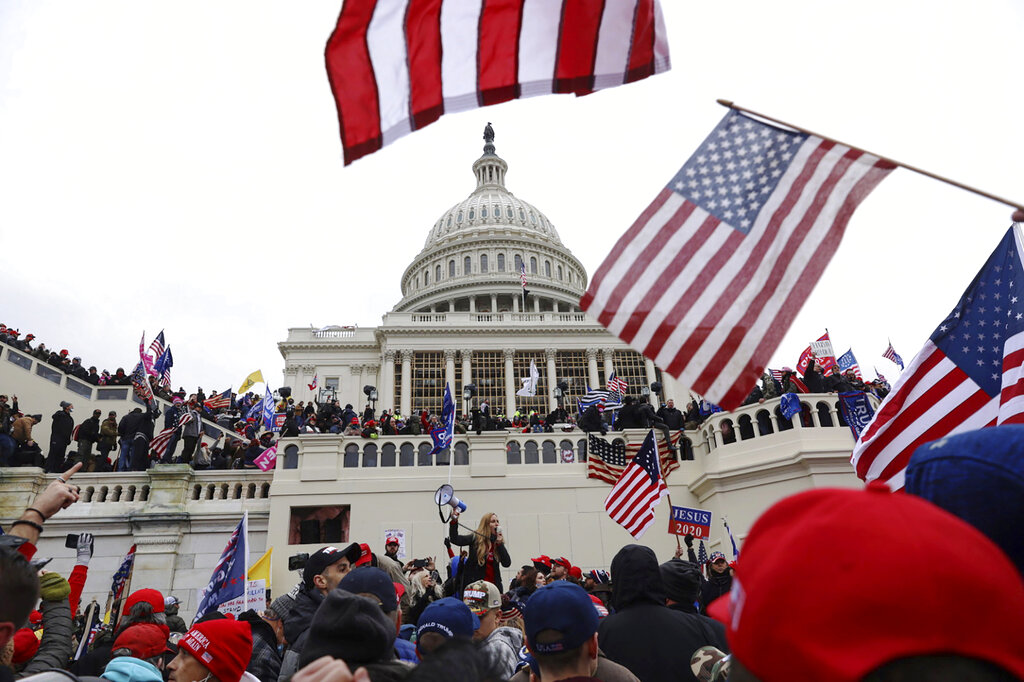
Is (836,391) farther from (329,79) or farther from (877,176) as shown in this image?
(329,79)

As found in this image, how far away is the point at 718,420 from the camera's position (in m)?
17.0

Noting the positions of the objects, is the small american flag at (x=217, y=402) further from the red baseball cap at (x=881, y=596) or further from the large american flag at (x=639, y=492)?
the red baseball cap at (x=881, y=596)

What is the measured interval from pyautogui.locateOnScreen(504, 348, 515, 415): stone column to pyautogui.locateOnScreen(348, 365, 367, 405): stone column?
10253mm

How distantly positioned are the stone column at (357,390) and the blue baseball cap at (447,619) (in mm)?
46953

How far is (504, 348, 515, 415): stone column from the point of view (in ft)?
161

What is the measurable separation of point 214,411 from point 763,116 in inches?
1121

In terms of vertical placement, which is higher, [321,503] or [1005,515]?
[321,503]

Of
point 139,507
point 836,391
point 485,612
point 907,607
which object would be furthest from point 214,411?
point 907,607

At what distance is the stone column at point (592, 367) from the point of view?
162 feet

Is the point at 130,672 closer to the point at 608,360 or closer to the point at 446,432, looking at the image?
the point at 446,432

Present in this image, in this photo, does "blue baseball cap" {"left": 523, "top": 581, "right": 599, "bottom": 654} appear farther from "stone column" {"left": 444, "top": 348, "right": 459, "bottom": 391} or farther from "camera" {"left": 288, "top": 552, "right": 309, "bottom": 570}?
"stone column" {"left": 444, "top": 348, "right": 459, "bottom": 391}

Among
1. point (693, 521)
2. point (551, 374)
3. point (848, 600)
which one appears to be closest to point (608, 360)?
point (551, 374)

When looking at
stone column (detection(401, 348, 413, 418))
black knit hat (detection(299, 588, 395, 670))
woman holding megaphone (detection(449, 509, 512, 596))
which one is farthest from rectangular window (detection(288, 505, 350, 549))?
stone column (detection(401, 348, 413, 418))

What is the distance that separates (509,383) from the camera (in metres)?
49.4
